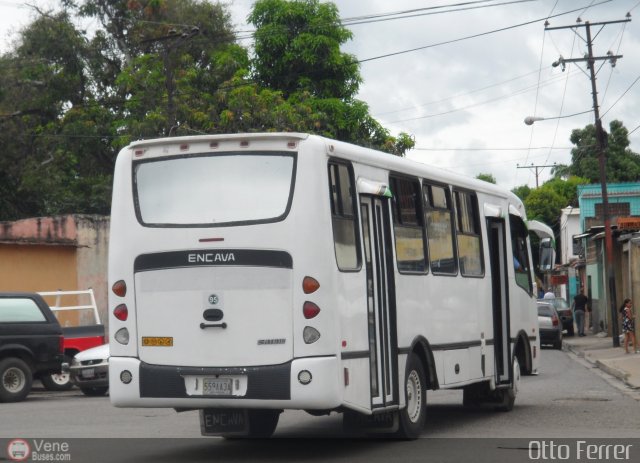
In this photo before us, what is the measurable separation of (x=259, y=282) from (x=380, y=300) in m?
1.68

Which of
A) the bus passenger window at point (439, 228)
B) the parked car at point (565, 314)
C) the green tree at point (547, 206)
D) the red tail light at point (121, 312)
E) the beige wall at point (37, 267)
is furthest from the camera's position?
the green tree at point (547, 206)

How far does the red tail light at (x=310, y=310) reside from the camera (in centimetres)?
1043

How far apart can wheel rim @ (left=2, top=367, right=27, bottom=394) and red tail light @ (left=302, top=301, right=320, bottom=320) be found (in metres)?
11.7

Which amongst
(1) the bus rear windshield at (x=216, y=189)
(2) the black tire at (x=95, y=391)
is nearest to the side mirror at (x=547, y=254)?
(1) the bus rear windshield at (x=216, y=189)

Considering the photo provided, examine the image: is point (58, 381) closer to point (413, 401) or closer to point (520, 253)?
point (520, 253)

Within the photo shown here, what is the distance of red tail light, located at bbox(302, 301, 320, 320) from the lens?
10430 mm

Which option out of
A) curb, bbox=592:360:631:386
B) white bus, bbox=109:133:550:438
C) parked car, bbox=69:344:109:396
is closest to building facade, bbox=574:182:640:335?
curb, bbox=592:360:631:386

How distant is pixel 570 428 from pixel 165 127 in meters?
27.7

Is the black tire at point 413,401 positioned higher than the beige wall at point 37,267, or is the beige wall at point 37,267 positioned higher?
the beige wall at point 37,267

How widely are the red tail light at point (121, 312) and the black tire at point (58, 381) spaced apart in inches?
495

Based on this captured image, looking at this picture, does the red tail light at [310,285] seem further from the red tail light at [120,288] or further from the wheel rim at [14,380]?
the wheel rim at [14,380]

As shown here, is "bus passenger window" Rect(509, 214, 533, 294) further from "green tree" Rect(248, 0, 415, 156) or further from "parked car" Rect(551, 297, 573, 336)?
"parked car" Rect(551, 297, 573, 336)

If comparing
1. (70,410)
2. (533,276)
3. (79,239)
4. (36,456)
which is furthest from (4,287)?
(36,456)

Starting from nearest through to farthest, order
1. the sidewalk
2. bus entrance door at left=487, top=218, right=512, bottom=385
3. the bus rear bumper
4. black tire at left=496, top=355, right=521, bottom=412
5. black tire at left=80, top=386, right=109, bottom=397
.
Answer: the bus rear bumper → bus entrance door at left=487, top=218, right=512, bottom=385 → black tire at left=496, top=355, right=521, bottom=412 → black tire at left=80, top=386, right=109, bottom=397 → the sidewalk
